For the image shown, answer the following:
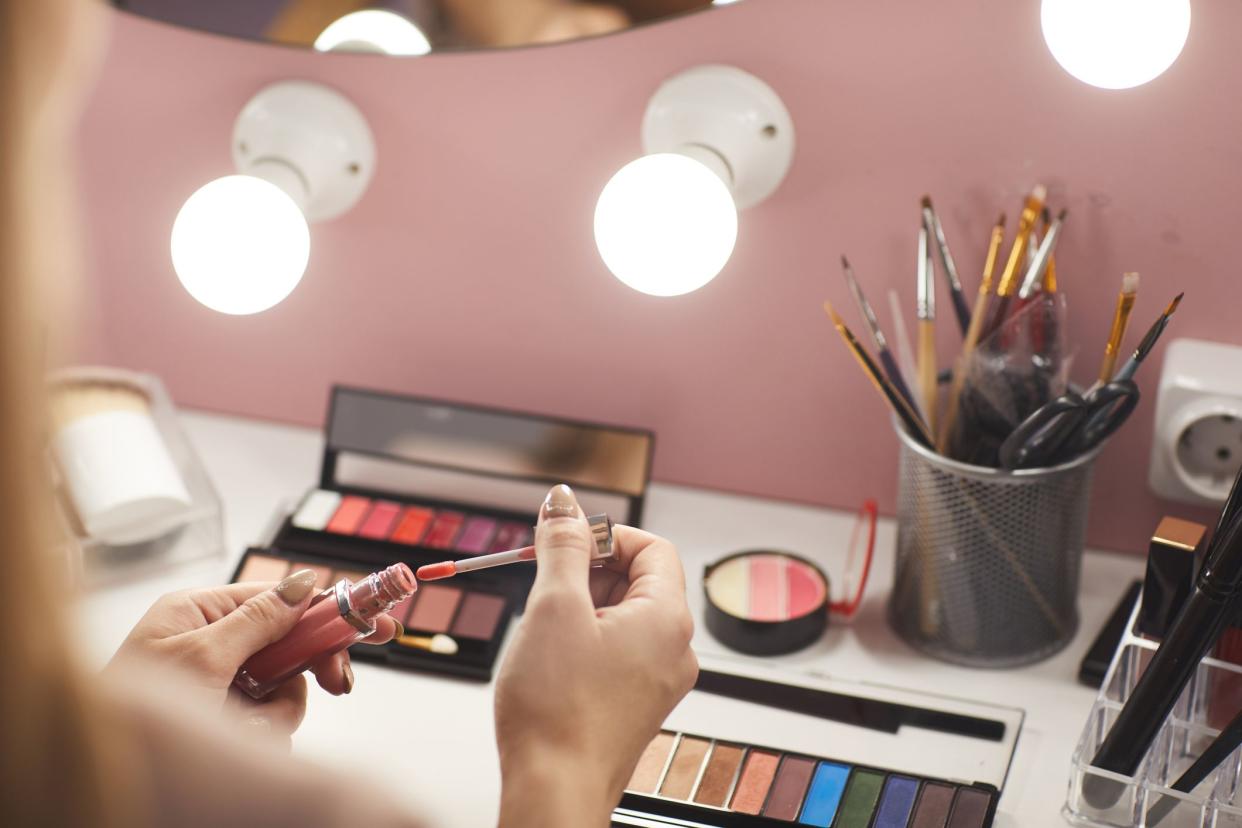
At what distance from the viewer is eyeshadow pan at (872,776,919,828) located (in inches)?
23.8

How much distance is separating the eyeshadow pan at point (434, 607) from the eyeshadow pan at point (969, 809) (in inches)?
11.5

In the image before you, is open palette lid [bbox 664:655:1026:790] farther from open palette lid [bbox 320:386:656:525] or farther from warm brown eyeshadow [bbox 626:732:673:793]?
open palette lid [bbox 320:386:656:525]

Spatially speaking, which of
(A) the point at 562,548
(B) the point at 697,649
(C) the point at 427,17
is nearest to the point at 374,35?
(C) the point at 427,17

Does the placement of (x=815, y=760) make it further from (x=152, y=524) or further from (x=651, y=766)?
(x=152, y=524)

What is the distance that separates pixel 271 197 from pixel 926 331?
355 millimetres

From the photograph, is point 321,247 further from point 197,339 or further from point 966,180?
point 966,180

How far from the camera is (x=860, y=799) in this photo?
0.62 meters

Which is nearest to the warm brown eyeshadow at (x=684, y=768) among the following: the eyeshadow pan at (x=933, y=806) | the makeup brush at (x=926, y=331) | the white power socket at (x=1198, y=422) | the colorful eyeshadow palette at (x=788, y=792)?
the colorful eyeshadow palette at (x=788, y=792)

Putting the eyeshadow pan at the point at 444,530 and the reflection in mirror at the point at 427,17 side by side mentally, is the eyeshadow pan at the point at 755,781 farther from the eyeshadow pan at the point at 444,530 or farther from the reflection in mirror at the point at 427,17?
the reflection in mirror at the point at 427,17

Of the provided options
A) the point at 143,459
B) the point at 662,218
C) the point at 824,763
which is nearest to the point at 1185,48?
the point at 662,218

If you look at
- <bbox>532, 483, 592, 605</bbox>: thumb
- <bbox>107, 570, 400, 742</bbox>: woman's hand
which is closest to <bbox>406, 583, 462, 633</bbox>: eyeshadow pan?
<bbox>107, 570, 400, 742</bbox>: woman's hand

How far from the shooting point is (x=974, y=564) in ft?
2.24

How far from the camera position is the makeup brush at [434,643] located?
28.3 inches

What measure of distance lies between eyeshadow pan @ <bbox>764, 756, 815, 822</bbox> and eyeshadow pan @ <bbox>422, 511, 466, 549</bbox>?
26 cm
